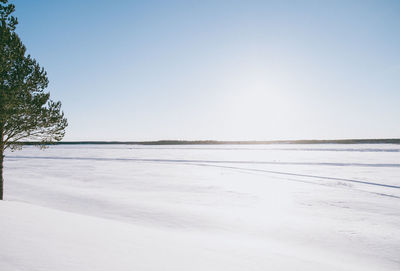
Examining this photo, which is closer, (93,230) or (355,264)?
(93,230)

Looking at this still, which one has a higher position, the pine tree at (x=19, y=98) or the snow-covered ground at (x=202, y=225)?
the pine tree at (x=19, y=98)

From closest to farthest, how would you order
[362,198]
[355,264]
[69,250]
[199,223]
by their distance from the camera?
[69,250] < [355,264] < [199,223] < [362,198]

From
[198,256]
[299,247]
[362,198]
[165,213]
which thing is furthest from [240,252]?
[362,198]

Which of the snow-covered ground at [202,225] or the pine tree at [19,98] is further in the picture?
the pine tree at [19,98]

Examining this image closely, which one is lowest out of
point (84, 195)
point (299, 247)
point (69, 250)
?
point (84, 195)

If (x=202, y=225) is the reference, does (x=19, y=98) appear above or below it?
above

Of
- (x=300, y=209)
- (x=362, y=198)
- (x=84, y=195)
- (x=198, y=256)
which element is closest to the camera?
(x=198, y=256)

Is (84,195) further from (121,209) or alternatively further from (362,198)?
(362,198)

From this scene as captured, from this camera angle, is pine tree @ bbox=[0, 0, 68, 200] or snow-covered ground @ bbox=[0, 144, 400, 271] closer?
snow-covered ground @ bbox=[0, 144, 400, 271]

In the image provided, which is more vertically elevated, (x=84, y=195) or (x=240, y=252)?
(x=240, y=252)

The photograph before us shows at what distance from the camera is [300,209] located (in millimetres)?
9836

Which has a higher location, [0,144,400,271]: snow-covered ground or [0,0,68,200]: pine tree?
[0,0,68,200]: pine tree

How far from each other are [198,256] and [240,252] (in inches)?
39.1

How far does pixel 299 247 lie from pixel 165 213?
5.22 meters
